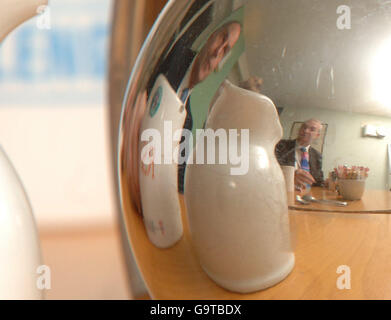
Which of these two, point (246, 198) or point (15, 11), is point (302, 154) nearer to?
point (246, 198)

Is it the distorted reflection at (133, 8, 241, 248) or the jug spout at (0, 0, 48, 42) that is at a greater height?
the jug spout at (0, 0, 48, 42)

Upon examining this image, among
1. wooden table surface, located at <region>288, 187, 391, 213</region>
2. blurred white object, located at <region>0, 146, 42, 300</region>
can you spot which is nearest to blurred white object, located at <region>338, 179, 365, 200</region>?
wooden table surface, located at <region>288, 187, 391, 213</region>

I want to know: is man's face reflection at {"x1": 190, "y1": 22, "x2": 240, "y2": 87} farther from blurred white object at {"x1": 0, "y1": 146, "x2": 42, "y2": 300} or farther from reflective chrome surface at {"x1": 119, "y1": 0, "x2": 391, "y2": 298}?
blurred white object at {"x1": 0, "y1": 146, "x2": 42, "y2": 300}

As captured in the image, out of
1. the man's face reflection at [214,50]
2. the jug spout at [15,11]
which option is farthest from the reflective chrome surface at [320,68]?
the jug spout at [15,11]

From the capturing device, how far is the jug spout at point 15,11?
24 cm

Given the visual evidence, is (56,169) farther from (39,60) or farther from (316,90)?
(316,90)

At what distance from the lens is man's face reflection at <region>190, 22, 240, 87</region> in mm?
199

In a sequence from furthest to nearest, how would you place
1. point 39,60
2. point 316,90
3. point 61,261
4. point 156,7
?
point 39,60 < point 61,261 < point 156,7 < point 316,90

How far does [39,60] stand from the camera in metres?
0.85

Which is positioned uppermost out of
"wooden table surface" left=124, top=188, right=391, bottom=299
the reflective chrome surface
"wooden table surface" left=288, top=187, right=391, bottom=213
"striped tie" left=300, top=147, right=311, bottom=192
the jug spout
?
the jug spout

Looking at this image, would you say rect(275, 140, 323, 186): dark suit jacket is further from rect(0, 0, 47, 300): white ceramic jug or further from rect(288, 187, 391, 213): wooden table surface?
rect(0, 0, 47, 300): white ceramic jug

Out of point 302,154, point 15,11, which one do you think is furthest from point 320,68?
point 15,11
